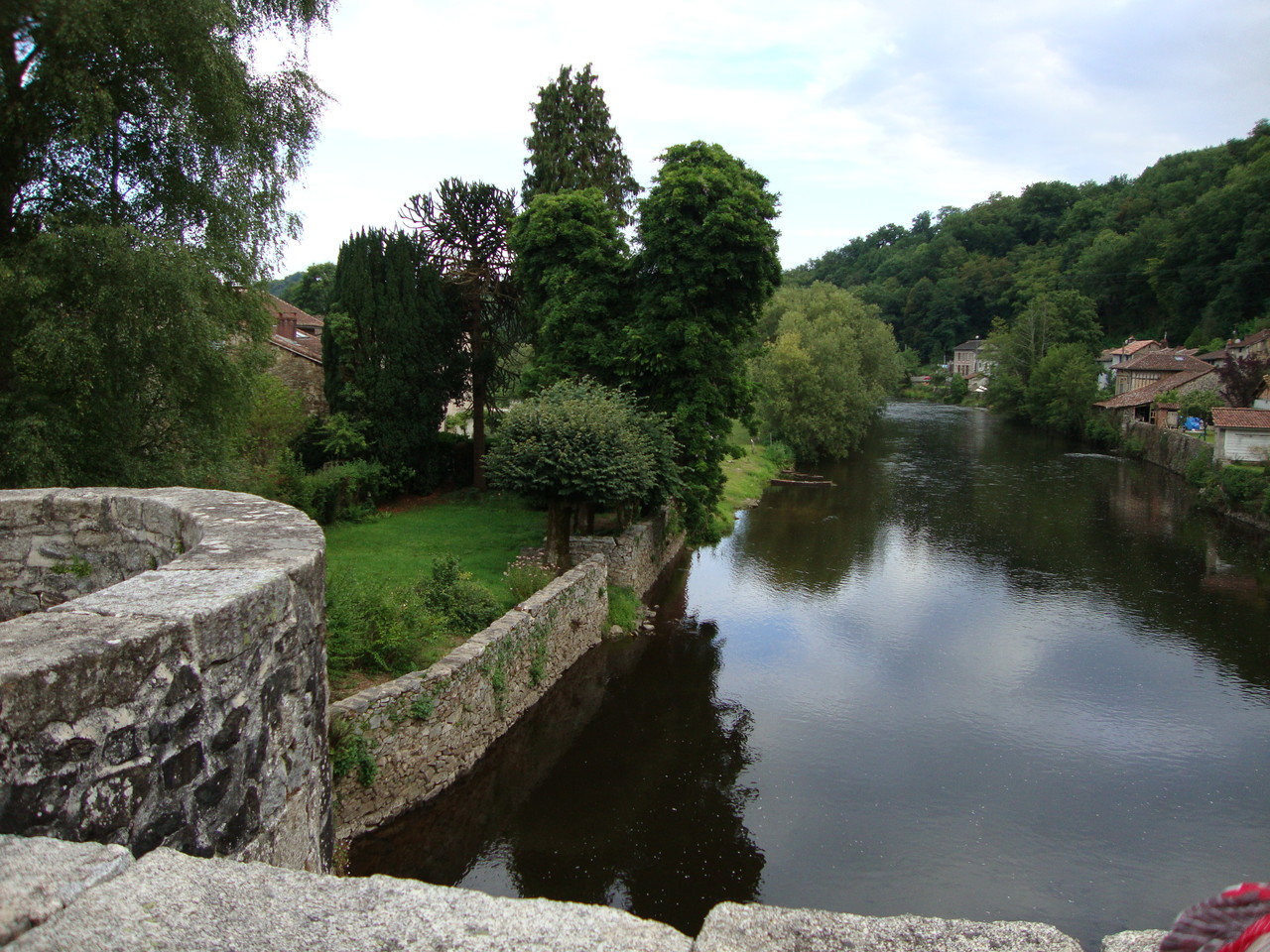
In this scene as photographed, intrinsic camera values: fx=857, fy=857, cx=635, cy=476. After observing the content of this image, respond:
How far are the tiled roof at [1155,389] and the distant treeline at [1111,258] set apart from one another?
1303 centimetres

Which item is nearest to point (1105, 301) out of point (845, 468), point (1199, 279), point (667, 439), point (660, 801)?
point (1199, 279)

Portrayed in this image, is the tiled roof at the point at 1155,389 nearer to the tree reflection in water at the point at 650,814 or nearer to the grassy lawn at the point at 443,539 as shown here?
the grassy lawn at the point at 443,539

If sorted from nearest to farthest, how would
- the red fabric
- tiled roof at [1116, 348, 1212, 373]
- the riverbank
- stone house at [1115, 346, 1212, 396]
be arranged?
the red fabric < the riverbank < tiled roof at [1116, 348, 1212, 373] < stone house at [1115, 346, 1212, 396]

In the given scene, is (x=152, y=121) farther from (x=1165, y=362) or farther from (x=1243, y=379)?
(x=1165, y=362)

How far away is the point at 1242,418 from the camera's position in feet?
98.4

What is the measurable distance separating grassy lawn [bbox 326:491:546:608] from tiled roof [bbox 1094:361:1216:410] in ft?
121

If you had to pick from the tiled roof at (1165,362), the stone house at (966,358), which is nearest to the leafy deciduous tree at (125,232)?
the tiled roof at (1165,362)

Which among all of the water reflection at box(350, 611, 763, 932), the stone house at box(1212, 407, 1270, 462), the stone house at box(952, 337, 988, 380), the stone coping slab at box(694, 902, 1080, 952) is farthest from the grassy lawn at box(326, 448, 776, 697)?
the stone house at box(952, 337, 988, 380)

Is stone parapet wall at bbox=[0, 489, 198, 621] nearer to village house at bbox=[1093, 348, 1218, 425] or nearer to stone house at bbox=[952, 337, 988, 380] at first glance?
village house at bbox=[1093, 348, 1218, 425]

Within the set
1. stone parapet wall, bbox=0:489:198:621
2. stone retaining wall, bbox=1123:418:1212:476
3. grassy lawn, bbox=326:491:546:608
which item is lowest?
grassy lawn, bbox=326:491:546:608

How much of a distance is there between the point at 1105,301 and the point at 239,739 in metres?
89.4

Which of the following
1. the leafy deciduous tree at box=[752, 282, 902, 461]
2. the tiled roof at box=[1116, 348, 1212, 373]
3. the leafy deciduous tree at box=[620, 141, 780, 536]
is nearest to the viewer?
the leafy deciduous tree at box=[620, 141, 780, 536]

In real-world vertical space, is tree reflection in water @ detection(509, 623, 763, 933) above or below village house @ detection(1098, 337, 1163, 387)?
below

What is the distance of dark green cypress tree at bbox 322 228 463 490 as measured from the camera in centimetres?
2186
